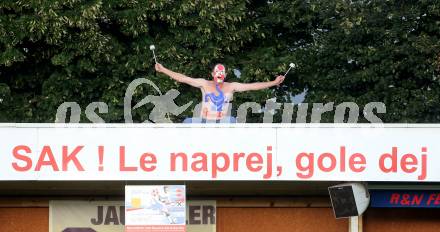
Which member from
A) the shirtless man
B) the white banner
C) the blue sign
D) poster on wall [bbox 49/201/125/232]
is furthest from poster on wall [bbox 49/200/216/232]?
the blue sign

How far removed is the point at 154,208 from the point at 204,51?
12.2 metres

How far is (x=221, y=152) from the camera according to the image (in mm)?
16266

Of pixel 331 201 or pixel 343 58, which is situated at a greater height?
pixel 343 58

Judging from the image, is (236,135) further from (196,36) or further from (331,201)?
(196,36)

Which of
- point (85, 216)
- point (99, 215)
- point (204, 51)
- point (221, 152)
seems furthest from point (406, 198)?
point (204, 51)

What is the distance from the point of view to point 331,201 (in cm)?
1634

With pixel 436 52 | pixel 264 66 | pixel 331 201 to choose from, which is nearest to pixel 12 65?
pixel 264 66

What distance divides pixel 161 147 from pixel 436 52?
12.7 meters

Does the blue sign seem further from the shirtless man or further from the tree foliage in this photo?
the tree foliage

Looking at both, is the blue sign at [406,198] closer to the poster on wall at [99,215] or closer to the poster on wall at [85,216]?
the poster on wall at [99,215]

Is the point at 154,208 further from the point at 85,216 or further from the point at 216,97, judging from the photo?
→ the point at 216,97

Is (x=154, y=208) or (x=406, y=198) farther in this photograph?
(x=406, y=198)

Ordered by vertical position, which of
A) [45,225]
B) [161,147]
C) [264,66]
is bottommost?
[45,225]

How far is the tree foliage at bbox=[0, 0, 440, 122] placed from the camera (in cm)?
2727
